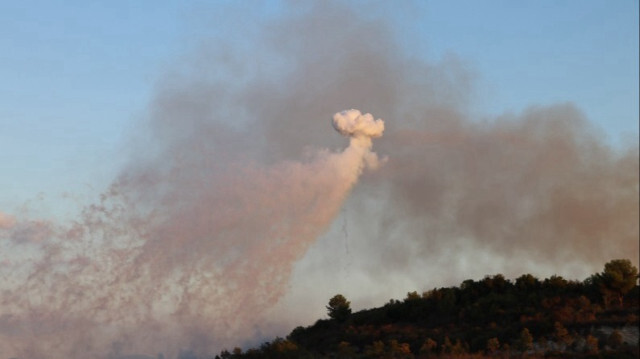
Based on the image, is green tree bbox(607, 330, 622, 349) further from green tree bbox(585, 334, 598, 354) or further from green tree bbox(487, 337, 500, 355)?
green tree bbox(487, 337, 500, 355)

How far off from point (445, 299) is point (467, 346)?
15533 millimetres

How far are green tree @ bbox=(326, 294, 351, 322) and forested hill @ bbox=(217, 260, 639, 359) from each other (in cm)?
10

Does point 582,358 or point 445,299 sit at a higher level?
point 445,299

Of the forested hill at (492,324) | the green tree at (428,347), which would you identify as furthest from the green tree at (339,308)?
the green tree at (428,347)

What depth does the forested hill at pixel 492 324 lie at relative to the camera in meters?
45.8

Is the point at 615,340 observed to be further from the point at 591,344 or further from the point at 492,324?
the point at 492,324

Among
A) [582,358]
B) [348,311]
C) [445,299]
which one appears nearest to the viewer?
[582,358]

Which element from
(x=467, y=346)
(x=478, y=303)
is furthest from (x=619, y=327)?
(x=478, y=303)

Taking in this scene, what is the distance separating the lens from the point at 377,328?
197 feet

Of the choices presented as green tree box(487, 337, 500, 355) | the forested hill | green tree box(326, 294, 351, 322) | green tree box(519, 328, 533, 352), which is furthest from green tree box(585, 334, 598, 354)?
green tree box(326, 294, 351, 322)

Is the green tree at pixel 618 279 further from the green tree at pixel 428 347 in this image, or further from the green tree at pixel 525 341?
the green tree at pixel 428 347

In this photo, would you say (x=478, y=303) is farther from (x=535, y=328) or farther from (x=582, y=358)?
(x=582, y=358)

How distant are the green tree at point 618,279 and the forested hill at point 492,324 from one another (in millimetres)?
72

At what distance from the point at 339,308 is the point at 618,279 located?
26.4 meters
